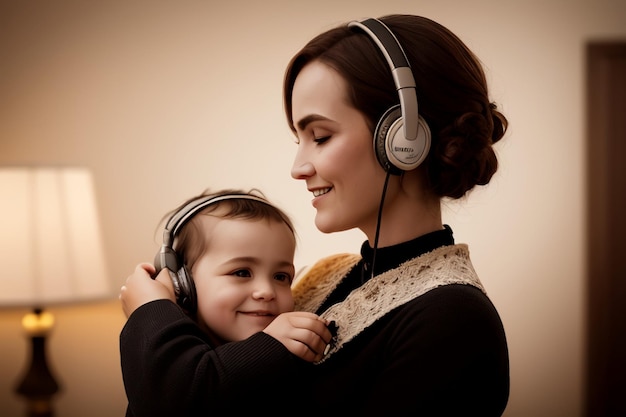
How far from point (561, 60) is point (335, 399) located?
2.16 metres

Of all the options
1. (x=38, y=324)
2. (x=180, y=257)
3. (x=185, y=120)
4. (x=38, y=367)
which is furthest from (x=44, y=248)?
(x=180, y=257)

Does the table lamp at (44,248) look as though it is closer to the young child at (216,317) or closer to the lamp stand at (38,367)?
the lamp stand at (38,367)

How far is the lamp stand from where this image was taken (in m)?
2.17

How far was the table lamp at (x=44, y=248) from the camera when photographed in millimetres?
2033

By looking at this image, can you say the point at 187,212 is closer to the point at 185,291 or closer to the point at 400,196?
the point at 185,291

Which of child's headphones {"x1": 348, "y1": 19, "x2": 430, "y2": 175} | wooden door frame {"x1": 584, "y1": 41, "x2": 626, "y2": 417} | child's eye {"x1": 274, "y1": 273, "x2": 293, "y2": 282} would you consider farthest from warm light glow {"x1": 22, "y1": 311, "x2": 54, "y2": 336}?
wooden door frame {"x1": 584, "y1": 41, "x2": 626, "y2": 417}

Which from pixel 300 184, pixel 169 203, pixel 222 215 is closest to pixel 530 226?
pixel 300 184

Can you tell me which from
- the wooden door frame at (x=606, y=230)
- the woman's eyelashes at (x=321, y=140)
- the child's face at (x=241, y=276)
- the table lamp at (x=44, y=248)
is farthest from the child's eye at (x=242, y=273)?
the wooden door frame at (x=606, y=230)

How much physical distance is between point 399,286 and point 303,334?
0.52 ft

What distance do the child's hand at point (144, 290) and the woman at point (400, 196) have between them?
0.83 feet

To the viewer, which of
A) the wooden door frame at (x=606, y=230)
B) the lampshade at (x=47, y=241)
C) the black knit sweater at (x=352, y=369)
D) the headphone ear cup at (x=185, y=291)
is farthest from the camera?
the wooden door frame at (x=606, y=230)

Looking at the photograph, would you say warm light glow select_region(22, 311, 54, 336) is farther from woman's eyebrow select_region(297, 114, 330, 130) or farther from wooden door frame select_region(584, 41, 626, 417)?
wooden door frame select_region(584, 41, 626, 417)

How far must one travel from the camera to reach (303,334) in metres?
0.91

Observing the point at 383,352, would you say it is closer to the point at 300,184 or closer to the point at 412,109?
the point at 412,109
